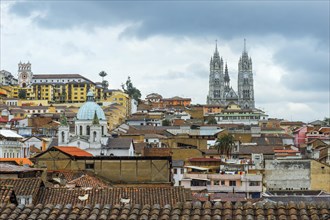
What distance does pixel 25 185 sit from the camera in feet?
88.1

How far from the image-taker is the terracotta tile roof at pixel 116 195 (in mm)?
27297

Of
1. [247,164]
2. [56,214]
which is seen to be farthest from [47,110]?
[56,214]

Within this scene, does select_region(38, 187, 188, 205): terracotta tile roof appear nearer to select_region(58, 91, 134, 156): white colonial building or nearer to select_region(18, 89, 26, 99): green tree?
select_region(58, 91, 134, 156): white colonial building

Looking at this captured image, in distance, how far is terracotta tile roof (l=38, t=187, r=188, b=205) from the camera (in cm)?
2730

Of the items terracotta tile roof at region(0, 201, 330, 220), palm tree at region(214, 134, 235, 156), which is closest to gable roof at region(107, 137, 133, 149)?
palm tree at region(214, 134, 235, 156)

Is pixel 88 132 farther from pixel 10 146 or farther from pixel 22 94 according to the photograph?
pixel 22 94

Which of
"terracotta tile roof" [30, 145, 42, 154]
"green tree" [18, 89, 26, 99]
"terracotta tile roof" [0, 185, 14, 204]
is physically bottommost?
"terracotta tile roof" [30, 145, 42, 154]

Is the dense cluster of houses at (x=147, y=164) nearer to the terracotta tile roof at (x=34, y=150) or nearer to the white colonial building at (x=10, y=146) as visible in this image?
the terracotta tile roof at (x=34, y=150)

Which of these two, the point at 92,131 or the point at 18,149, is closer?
the point at 18,149

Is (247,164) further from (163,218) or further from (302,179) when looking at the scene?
(163,218)

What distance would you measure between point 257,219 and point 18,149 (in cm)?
6578

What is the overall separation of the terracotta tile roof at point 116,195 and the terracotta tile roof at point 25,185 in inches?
20.7

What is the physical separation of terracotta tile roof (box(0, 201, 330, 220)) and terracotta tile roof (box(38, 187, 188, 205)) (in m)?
15.4

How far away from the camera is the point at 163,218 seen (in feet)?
35.7
